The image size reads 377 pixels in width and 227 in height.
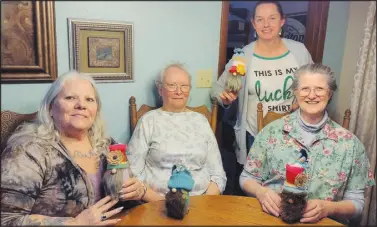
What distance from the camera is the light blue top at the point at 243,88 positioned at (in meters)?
1.53

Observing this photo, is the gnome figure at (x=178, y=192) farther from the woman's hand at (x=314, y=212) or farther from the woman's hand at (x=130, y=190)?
the woman's hand at (x=314, y=212)

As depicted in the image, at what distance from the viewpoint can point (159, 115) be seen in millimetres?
1470

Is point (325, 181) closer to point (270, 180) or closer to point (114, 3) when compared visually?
point (270, 180)

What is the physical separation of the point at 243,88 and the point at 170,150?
485mm

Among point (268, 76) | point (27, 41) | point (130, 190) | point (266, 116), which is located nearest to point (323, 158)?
point (266, 116)

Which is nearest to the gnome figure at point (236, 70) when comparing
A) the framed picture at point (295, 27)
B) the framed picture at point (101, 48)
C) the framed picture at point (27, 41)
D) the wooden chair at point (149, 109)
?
the wooden chair at point (149, 109)

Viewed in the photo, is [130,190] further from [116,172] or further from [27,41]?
[27,41]

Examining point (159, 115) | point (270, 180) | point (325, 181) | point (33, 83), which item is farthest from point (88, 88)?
point (325, 181)

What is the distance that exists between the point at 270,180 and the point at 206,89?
54 cm

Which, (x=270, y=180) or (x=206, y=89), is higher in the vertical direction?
(x=206, y=89)

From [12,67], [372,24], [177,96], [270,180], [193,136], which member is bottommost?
[270,180]

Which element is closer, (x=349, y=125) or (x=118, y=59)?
(x=118, y=59)

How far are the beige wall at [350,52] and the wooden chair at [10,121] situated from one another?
141cm

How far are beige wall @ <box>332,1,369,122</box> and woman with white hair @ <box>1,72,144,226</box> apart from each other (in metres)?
1.12
